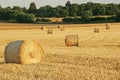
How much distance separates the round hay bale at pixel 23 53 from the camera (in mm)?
12922

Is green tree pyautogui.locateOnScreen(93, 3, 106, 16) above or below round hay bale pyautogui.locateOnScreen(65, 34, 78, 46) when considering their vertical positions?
below

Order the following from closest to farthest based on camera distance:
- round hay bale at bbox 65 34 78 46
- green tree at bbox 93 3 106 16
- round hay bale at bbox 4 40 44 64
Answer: round hay bale at bbox 4 40 44 64 → round hay bale at bbox 65 34 78 46 → green tree at bbox 93 3 106 16

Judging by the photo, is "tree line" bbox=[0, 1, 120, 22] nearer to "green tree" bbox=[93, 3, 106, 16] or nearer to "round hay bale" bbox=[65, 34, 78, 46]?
"green tree" bbox=[93, 3, 106, 16]

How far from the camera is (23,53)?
42.8 ft

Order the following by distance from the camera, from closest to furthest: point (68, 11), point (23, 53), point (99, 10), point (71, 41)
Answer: point (23, 53), point (71, 41), point (99, 10), point (68, 11)

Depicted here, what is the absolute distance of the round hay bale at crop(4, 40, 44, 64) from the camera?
42.4 ft

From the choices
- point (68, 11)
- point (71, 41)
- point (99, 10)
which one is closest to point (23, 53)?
point (71, 41)

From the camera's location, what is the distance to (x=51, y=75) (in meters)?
9.97

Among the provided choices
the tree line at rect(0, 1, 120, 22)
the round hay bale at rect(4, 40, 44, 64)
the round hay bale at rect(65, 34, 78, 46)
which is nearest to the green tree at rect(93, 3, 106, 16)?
the tree line at rect(0, 1, 120, 22)

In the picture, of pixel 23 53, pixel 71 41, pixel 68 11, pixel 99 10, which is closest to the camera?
pixel 23 53

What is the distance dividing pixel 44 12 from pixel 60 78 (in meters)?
97.0

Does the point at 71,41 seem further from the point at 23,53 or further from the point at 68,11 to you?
the point at 68,11

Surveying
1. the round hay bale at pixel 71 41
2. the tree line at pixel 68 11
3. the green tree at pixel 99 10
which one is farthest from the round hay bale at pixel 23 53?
the green tree at pixel 99 10

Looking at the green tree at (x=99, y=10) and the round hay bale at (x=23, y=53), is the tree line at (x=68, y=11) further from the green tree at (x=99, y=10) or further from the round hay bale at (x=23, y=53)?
the round hay bale at (x=23, y=53)
